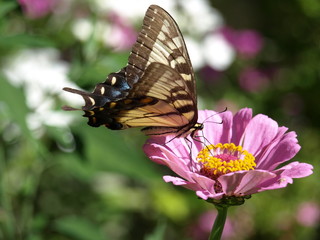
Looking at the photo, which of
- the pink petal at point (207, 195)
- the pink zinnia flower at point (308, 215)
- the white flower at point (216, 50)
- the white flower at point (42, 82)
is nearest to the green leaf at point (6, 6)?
the white flower at point (42, 82)

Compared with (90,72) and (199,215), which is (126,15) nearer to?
(199,215)

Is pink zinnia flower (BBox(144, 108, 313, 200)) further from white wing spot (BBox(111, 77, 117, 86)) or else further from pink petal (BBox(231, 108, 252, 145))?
white wing spot (BBox(111, 77, 117, 86))

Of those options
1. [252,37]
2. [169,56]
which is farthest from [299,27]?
[169,56]

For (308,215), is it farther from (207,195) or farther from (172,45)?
(207,195)

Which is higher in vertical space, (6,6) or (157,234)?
(6,6)

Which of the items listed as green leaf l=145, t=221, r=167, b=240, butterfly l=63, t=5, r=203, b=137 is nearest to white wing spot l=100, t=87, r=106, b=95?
butterfly l=63, t=5, r=203, b=137

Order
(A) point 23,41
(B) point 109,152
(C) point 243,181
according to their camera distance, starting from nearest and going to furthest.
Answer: (C) point 243,181 → (A) point 23,41 → (B) point 109,152

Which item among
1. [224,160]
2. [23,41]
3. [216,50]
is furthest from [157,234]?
[216,50]

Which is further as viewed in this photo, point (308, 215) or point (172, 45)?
point (308, 215)

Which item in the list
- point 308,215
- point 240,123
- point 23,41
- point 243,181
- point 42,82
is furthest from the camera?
point 308,215

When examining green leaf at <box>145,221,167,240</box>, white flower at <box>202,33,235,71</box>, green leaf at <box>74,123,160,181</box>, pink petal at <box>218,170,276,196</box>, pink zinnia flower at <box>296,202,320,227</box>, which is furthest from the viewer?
white flower at <box>202,33,235,71</box>
